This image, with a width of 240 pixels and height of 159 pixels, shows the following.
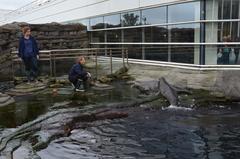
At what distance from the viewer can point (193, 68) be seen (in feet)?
48.9

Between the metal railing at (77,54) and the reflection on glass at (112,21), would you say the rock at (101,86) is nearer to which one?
the metal railing at (77,54)

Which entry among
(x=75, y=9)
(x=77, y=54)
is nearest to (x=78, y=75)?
(x=77, y=54)

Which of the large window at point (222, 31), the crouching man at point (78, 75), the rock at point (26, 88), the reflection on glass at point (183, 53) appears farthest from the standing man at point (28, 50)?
the large window at point (222, 31)

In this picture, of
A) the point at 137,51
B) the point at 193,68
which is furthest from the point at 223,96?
the point at 137,51

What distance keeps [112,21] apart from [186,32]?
23.0 feet

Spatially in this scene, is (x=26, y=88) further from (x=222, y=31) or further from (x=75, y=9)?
(x=75, y=9)

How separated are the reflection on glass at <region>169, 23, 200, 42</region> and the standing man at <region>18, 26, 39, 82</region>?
5.31m

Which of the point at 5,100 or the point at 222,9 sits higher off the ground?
the point at 222,9

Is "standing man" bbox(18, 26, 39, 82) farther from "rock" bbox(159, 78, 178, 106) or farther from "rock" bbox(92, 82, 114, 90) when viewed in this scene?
"rock" bbox(159, 78, 178, 106)

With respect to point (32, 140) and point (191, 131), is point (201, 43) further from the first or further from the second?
point (32, 140)

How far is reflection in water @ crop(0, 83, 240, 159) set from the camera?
7.59m

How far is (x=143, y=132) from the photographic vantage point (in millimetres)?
8938

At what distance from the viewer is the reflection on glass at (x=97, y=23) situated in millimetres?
23350

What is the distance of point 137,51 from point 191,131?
33.4 ft
